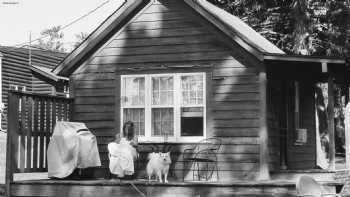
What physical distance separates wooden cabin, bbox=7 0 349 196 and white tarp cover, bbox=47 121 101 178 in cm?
43

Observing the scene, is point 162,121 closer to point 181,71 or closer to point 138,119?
point 138,119

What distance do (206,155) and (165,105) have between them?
1.41 metres

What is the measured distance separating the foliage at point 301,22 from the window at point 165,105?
36.1 feet

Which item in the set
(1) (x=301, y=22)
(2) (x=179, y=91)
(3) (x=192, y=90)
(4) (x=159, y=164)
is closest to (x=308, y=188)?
(4) (x=159, y=164)


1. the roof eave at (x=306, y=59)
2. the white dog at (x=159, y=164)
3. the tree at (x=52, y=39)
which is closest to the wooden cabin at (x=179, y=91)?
the roof eave at (x=306, y=59)

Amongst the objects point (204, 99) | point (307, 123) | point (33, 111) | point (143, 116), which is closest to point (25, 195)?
point (33, 111)

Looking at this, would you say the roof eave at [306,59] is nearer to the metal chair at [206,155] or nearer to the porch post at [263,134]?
the porch post at [263,134]

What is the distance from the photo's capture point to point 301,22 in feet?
83.1

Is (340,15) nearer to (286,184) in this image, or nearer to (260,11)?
(260,11)

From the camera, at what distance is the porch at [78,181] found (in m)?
11.5

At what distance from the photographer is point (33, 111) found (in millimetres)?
13594

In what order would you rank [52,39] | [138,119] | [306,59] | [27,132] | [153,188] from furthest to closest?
[52,39]
[138,119]
[306,59]
[27,132]
[153,188]

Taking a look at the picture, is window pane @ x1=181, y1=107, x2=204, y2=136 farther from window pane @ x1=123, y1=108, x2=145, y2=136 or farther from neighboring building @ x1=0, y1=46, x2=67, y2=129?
neighboring building @ x1=0, y1=46, x2=67, y2=129

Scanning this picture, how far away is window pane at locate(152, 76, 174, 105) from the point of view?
1466 cm
